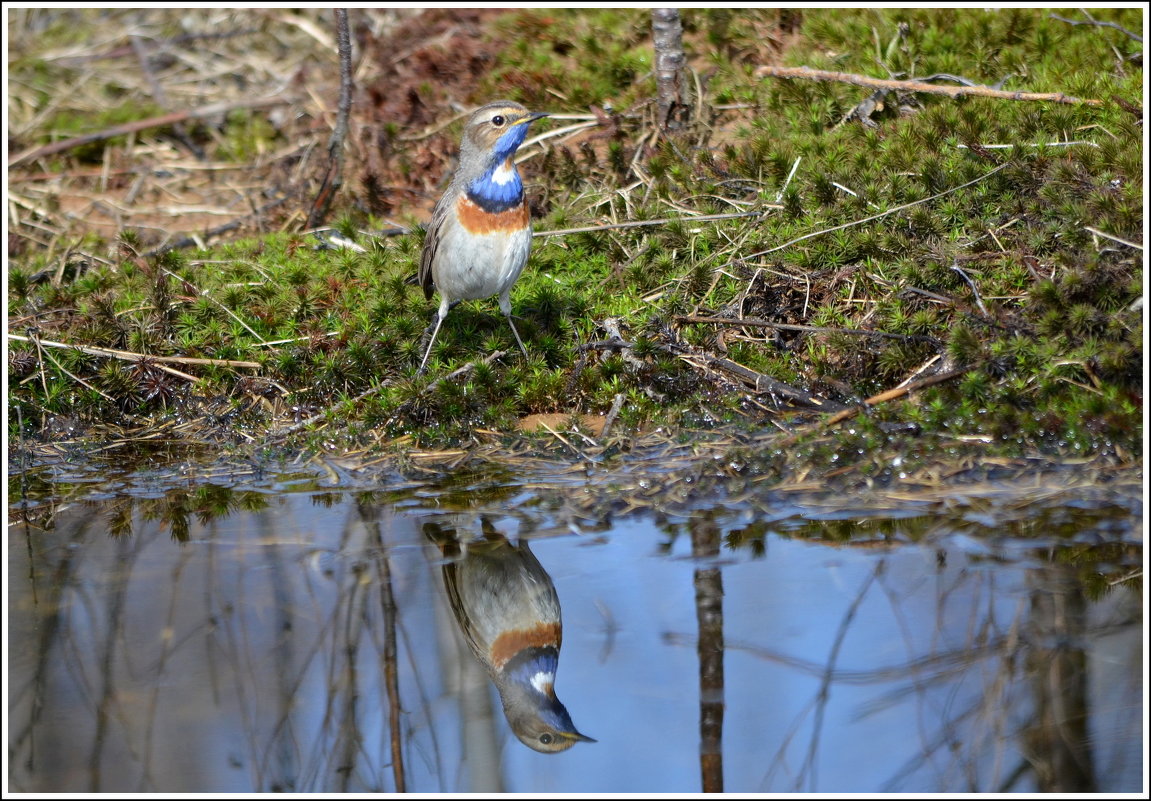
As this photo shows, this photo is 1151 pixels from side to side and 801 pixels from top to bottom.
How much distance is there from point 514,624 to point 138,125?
915 centimetres

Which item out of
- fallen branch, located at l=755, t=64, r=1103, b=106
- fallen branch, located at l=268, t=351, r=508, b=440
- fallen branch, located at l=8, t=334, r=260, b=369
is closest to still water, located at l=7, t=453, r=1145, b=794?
fallen branch, located at l=268, t=351, r=508, b=440

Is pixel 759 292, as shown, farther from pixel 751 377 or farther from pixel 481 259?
pixel 481 259

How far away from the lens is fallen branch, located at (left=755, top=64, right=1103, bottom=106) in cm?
817

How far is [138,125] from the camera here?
1189 cm

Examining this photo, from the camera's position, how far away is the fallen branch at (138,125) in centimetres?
1154

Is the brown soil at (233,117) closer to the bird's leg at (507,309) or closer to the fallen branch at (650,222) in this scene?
the fallen branch at (650,222)

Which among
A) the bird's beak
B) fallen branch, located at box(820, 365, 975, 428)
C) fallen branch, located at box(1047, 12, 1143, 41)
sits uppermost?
fallen branch, located at box(1047, 12, 1143, 41)

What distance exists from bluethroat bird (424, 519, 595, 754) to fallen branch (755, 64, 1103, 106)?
205 inches

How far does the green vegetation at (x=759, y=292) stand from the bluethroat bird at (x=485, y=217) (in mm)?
596

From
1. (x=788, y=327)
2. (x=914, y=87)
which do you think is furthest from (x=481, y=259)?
(x=914, y=87)

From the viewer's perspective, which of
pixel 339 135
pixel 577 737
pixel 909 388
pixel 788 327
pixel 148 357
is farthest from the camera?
pixel 339 135

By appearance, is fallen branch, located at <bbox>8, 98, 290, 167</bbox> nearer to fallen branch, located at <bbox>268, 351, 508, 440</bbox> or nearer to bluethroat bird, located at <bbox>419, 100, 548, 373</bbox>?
bluethroat bird, located at <bbox>419, 100, 548, 373</bbox>

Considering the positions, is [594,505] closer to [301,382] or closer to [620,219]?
[301,382]

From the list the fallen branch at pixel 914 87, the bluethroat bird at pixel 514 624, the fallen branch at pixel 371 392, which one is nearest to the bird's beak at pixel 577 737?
the bluethroat bird at pixel 514 624
